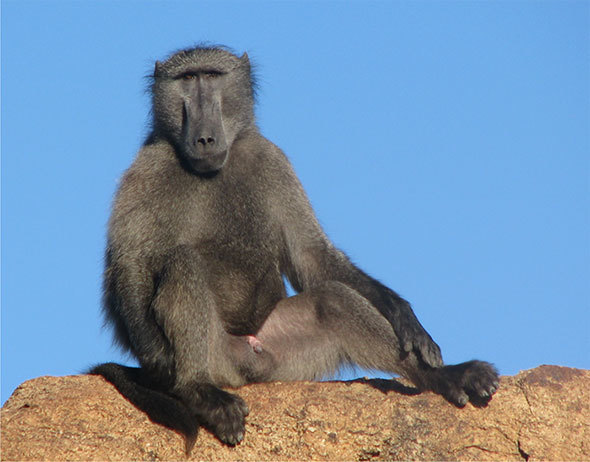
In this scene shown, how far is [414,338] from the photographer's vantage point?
566 centimetres

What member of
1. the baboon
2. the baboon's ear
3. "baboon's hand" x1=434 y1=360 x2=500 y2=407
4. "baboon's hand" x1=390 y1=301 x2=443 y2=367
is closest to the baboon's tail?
the baboon

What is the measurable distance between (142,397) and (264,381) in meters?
0.89

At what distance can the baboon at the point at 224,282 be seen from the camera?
211 inches

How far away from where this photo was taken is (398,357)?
5688mm

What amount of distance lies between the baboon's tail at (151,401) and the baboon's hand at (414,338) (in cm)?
144

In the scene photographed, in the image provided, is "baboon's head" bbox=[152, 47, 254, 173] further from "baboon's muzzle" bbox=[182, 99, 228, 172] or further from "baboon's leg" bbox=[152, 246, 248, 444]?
"baboon's leg" bbox=[152, 246, 248, 444]

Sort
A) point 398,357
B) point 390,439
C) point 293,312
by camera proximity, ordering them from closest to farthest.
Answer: point 390,439
point 398,357
point 293,312

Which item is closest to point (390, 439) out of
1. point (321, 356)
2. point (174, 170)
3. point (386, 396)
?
point (386, 396)

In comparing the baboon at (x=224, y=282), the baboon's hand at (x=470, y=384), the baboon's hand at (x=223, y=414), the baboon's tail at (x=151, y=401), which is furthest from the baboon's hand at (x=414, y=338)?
the baboon's tail at (x=151, y=401)

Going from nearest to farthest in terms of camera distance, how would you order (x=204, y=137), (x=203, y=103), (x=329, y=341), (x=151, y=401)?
(x=151, y=401)
(x=329, y=341)
(x=204, y=137)
(x=203, y=103)

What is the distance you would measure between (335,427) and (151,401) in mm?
1115

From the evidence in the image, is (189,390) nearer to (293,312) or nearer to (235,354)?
(235,354)

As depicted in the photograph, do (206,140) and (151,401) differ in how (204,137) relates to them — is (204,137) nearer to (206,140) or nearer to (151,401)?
(206,140)

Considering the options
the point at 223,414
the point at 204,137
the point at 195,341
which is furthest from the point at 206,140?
the point at 223,414
